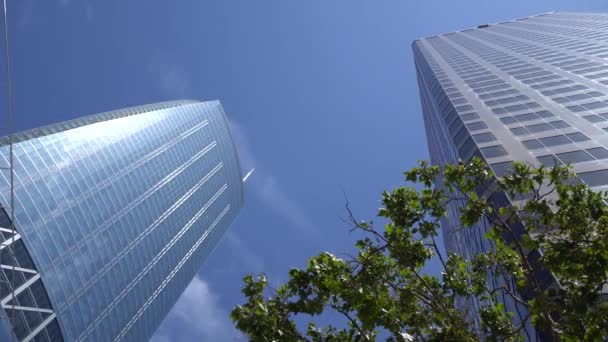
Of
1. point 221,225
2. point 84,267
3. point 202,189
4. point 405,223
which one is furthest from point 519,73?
point 221,225

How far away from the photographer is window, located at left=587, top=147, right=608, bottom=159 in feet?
82.9

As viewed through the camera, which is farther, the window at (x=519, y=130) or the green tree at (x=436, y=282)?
the window at (x=519, y=130)

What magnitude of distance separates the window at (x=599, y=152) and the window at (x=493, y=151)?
443cm

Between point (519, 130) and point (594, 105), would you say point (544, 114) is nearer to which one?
point (594, 105)

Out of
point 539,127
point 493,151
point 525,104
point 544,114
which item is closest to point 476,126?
point 539,127

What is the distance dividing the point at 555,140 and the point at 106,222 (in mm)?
74304

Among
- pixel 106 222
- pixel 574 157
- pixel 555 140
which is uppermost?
pixel 106 222

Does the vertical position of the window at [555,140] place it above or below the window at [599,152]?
above

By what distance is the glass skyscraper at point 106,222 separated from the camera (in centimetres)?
6078

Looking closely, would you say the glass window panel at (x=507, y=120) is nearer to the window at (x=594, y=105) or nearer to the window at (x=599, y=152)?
the window at (x=594, y=105)

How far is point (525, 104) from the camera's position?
36.8m

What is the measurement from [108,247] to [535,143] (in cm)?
7280

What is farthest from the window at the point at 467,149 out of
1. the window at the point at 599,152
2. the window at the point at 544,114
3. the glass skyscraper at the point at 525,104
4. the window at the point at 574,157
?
the window at the point at 599,152

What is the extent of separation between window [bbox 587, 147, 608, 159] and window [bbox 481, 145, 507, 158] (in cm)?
443
